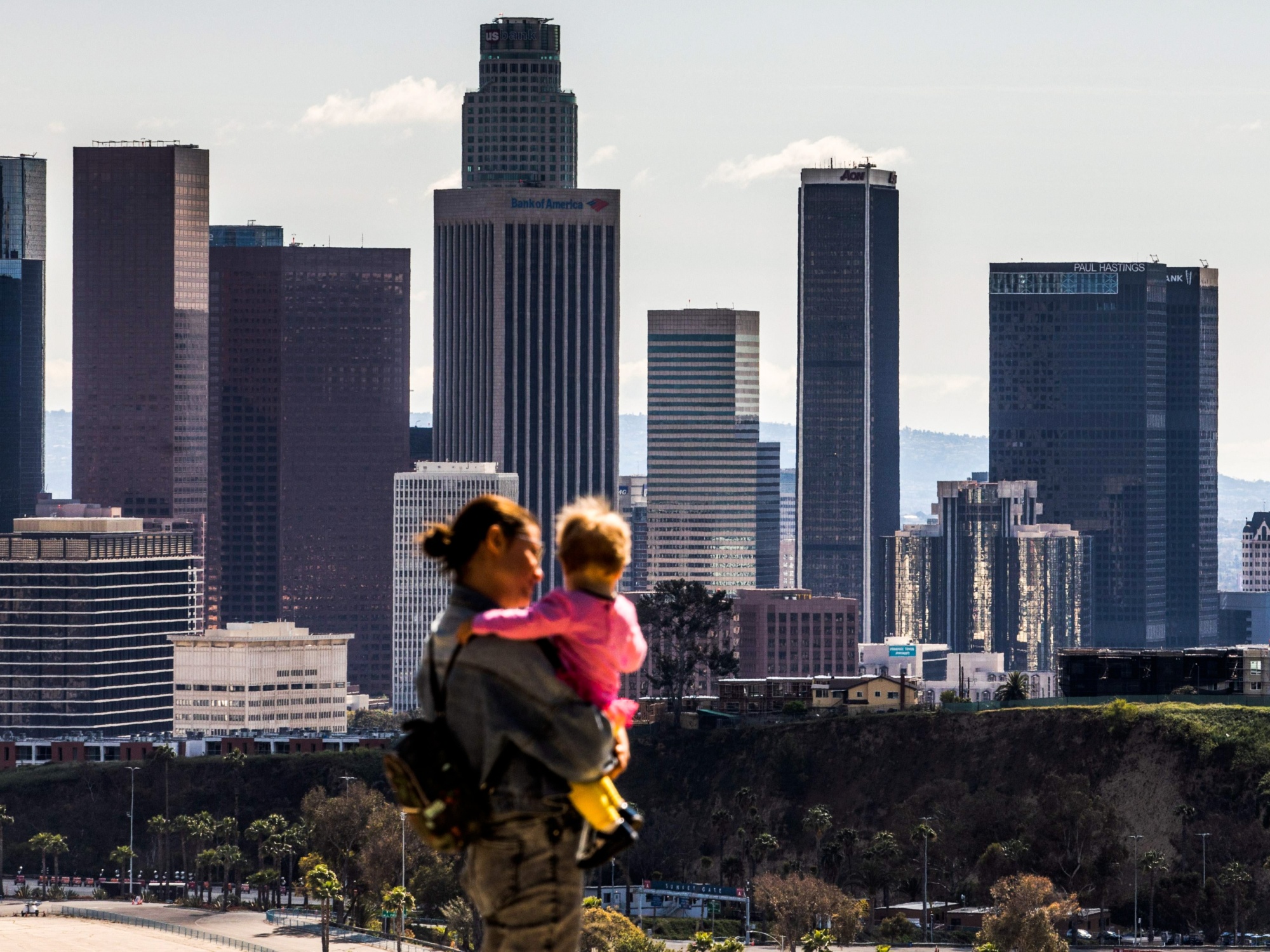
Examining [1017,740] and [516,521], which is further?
[1017,740]

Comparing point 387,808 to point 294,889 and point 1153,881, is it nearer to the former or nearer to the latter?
point 294,889

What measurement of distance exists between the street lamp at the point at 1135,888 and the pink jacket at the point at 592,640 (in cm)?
14156

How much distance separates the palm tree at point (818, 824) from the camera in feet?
576

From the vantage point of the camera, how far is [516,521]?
49.8 feet

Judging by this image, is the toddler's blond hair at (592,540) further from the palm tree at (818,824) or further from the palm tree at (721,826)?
the palm tree at (721,826)

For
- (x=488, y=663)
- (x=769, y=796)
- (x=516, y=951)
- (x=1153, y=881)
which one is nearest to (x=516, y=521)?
(x=488, y=663)

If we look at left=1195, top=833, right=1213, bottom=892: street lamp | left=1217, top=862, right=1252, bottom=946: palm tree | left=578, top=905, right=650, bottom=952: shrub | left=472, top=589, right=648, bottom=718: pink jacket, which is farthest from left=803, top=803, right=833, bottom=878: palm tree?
left=472, top=589, right=648, bottom=718: pink jacket

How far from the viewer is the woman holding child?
14.5 metres

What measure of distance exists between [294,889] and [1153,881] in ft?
238

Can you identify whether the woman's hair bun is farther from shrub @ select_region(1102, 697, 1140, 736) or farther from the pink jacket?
shrub @ select_region(1102, 697, 1140, 736)

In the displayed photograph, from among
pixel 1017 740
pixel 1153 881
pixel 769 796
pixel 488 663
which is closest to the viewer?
pixel 488 663

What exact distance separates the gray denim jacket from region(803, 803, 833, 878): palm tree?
6299 inches

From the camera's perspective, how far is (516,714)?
14500 millimetres

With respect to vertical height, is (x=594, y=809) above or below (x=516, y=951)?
above
